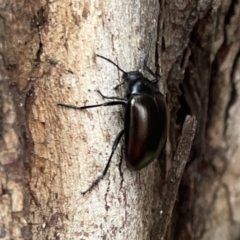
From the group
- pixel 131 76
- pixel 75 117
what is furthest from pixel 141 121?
pixel 75 117

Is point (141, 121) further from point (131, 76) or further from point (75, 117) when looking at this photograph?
point (75, 117)

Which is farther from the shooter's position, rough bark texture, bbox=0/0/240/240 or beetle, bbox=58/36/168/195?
beetle, bbox=58/36/168/195

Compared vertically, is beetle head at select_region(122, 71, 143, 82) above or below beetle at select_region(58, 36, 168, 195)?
above

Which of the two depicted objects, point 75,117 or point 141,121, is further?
point 141,121

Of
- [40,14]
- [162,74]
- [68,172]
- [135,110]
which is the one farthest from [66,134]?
[162,74]

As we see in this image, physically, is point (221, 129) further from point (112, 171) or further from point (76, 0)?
point (76, 0)

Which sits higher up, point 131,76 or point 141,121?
point 131,76

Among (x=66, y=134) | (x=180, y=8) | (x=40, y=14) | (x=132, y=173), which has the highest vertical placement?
(x=180, y=8)

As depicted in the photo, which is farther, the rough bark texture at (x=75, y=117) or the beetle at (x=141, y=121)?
→ the beetle at (x=141, y=121)
